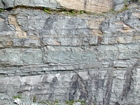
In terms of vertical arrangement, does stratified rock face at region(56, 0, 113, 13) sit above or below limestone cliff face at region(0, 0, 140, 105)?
above

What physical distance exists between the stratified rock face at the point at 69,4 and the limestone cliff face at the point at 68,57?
0.05 metres

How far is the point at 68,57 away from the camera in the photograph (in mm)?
11430

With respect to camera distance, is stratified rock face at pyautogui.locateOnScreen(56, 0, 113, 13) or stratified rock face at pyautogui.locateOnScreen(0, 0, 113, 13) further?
stratified rock face at pyautogui.locateOnScreen(56, 0, 113, 13)

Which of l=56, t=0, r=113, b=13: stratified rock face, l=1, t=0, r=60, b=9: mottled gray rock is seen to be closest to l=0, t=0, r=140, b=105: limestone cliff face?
l=1, t=0, r=60, b=9: mottled gray rock

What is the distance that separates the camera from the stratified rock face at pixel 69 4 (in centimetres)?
1141

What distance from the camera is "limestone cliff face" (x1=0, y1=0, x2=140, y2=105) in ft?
37.0

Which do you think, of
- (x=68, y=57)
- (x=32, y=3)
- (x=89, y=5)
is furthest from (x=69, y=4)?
(x=68, y=57)

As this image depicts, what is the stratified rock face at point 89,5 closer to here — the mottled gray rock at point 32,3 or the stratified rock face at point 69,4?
the stratified rock face at point 69,4

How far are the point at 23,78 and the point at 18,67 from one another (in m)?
0.56

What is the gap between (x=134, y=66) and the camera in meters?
11.3

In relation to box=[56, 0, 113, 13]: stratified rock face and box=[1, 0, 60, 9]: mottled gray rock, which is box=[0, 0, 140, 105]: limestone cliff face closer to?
box=[1, 0, 60, 9]: mottled gray rock

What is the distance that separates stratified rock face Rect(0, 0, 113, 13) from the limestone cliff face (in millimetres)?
47

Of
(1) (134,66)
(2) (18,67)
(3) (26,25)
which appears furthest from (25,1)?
(1) (134,66)

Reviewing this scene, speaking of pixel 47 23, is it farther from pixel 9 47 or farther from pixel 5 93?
pixel 5 93
